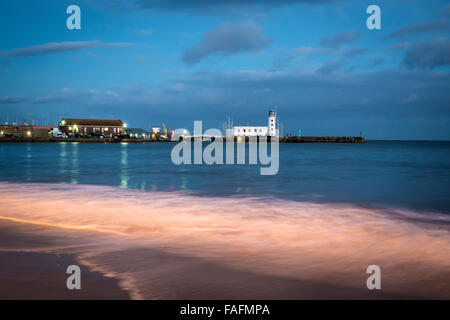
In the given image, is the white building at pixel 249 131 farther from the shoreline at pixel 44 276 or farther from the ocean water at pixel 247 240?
the shoreline at pixel 44 276

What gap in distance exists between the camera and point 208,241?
7312 millimetres

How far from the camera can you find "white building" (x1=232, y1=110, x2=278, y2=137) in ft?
537

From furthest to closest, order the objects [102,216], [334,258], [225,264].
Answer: [102,216]
[334,258]
[225,264]

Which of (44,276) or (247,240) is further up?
(44,276)

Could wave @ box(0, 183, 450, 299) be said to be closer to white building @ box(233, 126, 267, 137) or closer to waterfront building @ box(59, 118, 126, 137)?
waterfront building @ box(59, 118, 126, 137)

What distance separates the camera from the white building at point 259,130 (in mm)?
163750

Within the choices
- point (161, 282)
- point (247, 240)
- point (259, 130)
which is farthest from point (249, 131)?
point (161, 282)

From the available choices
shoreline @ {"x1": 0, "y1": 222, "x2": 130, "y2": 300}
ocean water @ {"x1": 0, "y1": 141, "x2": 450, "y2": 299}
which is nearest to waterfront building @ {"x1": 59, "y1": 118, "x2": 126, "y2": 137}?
ocean water @ {"x1": 0, "y1": 141, "x2": 450, "y2": 299}

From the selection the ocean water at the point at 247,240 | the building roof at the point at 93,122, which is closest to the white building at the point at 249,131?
the building roof at the point at 93,122

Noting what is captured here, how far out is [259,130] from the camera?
166m

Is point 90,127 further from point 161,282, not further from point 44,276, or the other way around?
point 161,282

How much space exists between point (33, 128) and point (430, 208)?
142183 millimetres
